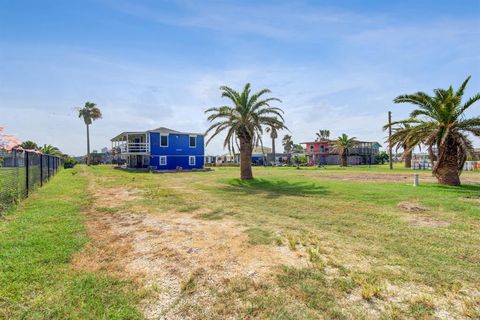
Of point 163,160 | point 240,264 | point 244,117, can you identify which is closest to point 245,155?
point 244,117

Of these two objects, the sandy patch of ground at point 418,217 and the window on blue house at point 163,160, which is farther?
the window on blue house at point 163,160

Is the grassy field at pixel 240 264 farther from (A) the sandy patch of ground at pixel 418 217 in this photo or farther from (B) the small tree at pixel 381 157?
(B) the small tree at pixel 381 157

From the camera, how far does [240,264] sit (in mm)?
5176

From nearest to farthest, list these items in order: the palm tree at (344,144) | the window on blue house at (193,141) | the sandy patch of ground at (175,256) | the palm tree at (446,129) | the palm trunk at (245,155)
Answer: the sandy patch of ground at (175,256) → the palm tree at (446,129) → the palm trunk at (245,155) → the window on blue house at (193,141) → the palm tree at (344,144)

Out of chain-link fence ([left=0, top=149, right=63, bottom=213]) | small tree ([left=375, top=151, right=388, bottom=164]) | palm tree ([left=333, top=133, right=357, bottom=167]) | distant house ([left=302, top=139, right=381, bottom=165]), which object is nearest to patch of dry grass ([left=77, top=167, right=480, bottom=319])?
chain-link fence ([left=0, top=149, right=63, bottom=213])

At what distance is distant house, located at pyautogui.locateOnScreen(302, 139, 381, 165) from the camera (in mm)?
67312

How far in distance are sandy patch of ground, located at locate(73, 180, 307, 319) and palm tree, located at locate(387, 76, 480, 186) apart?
589 inches

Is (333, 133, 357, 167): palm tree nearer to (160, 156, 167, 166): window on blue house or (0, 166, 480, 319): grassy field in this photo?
(160, 156, 167, 166): window on blue house

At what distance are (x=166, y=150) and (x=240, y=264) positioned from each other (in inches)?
1438

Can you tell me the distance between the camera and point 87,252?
5.95 meters

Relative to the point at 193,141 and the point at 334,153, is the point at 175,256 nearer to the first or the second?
the point at 193,141

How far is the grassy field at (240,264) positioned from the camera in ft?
12.7

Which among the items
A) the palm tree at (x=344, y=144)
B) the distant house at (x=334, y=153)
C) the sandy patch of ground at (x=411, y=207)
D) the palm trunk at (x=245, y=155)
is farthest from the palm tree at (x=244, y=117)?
the distant house at (x=334, y=153)

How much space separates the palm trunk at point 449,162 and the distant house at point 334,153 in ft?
163
